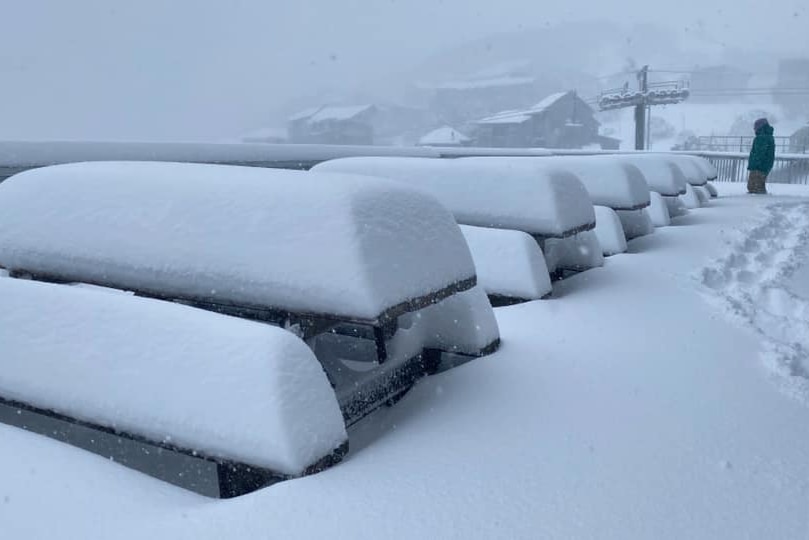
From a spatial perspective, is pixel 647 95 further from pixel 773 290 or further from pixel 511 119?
pixel 773 290

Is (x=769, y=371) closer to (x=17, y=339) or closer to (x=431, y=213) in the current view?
(x=431, y=213)

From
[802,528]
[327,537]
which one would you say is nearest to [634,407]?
[802,528]

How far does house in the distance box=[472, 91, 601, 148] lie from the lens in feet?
143

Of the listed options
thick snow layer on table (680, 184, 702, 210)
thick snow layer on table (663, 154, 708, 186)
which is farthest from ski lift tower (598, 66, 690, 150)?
thick snow layer on table (680, 184, 702, 210)

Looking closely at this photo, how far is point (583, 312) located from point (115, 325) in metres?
2.71

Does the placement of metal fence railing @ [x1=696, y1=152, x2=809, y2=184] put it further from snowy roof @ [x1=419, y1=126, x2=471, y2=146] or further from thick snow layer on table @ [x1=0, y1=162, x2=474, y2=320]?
snowy roof @ [x1=419, y1=126, x2=471, y2=146]

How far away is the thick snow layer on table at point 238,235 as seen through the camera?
2.16 m

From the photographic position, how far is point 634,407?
2465 millimetres

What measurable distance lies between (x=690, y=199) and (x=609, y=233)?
564 cm

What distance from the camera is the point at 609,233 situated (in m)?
6.00

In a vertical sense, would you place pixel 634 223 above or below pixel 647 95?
above

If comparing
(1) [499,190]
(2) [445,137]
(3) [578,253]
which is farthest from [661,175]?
(2) [445,137]

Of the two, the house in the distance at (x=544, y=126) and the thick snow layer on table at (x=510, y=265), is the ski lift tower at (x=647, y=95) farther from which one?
the thick snow layer on table at (x=510, y=265)

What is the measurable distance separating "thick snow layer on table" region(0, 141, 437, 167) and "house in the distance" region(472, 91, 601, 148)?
37.1 meters
